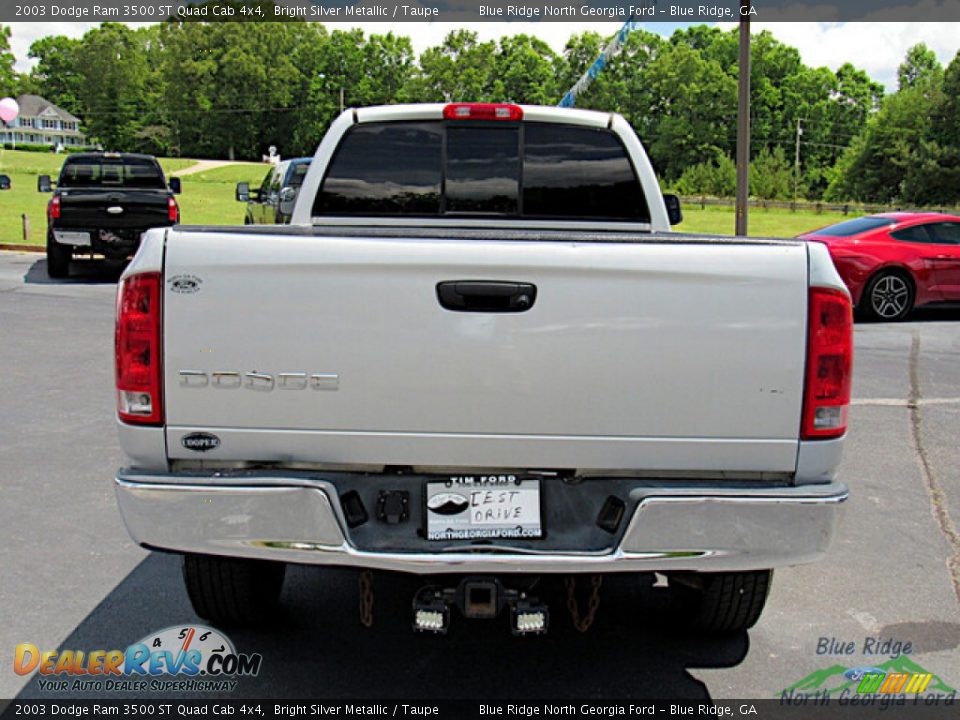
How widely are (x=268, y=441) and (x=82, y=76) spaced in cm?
13815

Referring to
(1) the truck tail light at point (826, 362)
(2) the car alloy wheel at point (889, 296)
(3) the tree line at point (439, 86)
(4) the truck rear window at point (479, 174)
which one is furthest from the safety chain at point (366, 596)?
(3) the tree line at point (439, 86)

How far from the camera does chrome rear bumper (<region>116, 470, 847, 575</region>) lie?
3076 mm

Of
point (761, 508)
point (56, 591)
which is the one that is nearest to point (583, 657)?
point (761, 508)

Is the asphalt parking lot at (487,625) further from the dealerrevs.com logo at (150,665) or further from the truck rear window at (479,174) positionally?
the truck rear window at (479,174)

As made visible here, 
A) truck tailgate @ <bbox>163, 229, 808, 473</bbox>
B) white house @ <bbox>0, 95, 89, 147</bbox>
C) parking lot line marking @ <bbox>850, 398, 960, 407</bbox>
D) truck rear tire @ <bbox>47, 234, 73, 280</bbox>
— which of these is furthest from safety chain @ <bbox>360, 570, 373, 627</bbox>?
white house @ <bbox>0, 95, 89, 147</bbox>

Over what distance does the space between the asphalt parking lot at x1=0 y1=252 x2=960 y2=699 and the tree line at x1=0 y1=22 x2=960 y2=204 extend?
332 ft

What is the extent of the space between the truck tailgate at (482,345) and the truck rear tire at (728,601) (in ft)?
2.94

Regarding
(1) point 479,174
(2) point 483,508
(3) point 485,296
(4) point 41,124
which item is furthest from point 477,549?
(4) point 41,124

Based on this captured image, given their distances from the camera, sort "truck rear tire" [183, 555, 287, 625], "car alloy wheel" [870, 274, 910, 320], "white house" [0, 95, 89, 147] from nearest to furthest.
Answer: "truck rear tire" [183, 555, 287, 625]
"car alloy wheel" [870, 274, 910, 320]
"white house" [0, 95, 89, 147]

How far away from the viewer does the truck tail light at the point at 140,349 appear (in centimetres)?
313

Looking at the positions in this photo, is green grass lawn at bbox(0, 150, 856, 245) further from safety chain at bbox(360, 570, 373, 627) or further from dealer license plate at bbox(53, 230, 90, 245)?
safety chain at bbox(360, 570, 373, 627)

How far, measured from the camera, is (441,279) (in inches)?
122

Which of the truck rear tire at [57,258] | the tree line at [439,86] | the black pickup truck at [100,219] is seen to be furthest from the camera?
the tree line at [439,86]

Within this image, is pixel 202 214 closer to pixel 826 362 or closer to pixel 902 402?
pixel 902 402
